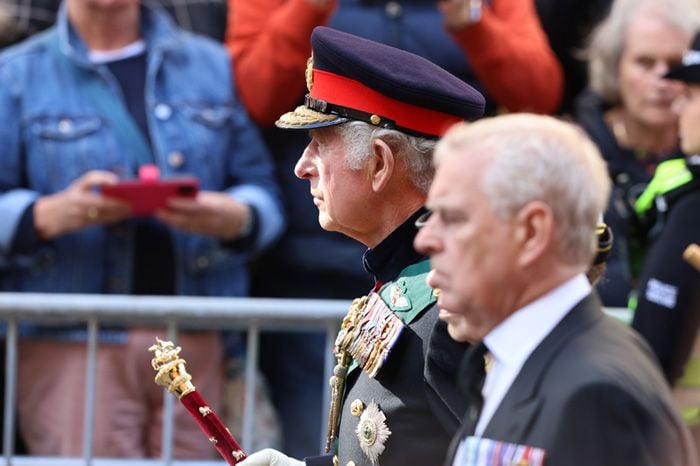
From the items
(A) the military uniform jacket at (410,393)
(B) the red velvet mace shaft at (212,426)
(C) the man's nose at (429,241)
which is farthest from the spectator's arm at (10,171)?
(C) the man's nose at (429,241)

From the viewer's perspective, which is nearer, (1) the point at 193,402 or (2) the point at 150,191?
(1) the point at 193,402

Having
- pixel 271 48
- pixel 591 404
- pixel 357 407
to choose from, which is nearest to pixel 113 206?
pixel 271 48

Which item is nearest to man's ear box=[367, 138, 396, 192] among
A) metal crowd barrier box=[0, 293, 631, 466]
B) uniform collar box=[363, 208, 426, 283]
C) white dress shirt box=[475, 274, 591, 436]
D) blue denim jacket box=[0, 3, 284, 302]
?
uniform collar box=[363, 208, 426, 283]

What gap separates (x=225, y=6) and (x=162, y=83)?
64cm

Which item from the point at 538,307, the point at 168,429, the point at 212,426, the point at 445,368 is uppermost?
the point at 538,307

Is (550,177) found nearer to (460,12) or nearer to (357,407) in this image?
(357,407)

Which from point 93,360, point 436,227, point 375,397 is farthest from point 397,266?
point 93,360

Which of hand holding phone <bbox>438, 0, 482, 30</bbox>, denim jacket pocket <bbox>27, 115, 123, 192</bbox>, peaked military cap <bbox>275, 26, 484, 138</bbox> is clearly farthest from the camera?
hand holding phone <bbox>438, 0, 482, 30</bbox>

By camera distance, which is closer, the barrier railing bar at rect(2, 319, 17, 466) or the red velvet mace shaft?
A: the red velvet mace shaft

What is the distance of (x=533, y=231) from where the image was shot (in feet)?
7.49

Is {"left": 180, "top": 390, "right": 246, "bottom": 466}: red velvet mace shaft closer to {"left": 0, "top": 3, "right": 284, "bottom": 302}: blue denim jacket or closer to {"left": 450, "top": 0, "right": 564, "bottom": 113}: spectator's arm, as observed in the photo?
{"left": 0, "top": 3, "right": 284, "bottom": 302}: blue denim jacket

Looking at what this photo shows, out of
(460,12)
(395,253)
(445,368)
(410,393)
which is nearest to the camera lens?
(445,368)

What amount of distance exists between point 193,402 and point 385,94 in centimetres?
81

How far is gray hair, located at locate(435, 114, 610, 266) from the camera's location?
7.43 ft
